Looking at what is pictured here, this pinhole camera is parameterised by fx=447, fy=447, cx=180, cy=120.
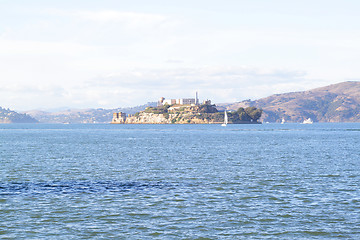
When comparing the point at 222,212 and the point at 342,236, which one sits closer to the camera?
the point at 342,236

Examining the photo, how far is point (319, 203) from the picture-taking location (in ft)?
118

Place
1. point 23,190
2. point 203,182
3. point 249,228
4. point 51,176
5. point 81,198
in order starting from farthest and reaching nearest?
point 51,176
point 203,182
point 23,190
point 81,198
point 249,228

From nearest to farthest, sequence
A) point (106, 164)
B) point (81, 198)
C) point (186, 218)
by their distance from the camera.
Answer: point (186, 218), point (81, 198), point (106, 164)

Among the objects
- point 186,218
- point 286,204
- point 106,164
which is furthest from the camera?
point 106,164

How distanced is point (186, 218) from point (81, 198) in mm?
11710

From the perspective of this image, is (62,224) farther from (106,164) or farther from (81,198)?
(106,164)

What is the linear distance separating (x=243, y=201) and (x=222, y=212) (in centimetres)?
485

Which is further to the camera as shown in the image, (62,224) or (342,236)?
(62,224)

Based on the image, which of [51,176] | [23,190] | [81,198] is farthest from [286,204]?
[51,176]

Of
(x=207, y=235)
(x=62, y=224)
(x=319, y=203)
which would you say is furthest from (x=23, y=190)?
(x=319, y=203)

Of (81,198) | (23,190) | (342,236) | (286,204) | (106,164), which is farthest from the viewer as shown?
(106,164)

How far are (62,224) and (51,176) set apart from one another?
2661cm

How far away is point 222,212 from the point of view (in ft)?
108

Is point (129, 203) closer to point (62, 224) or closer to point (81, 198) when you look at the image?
point (81, 198)
